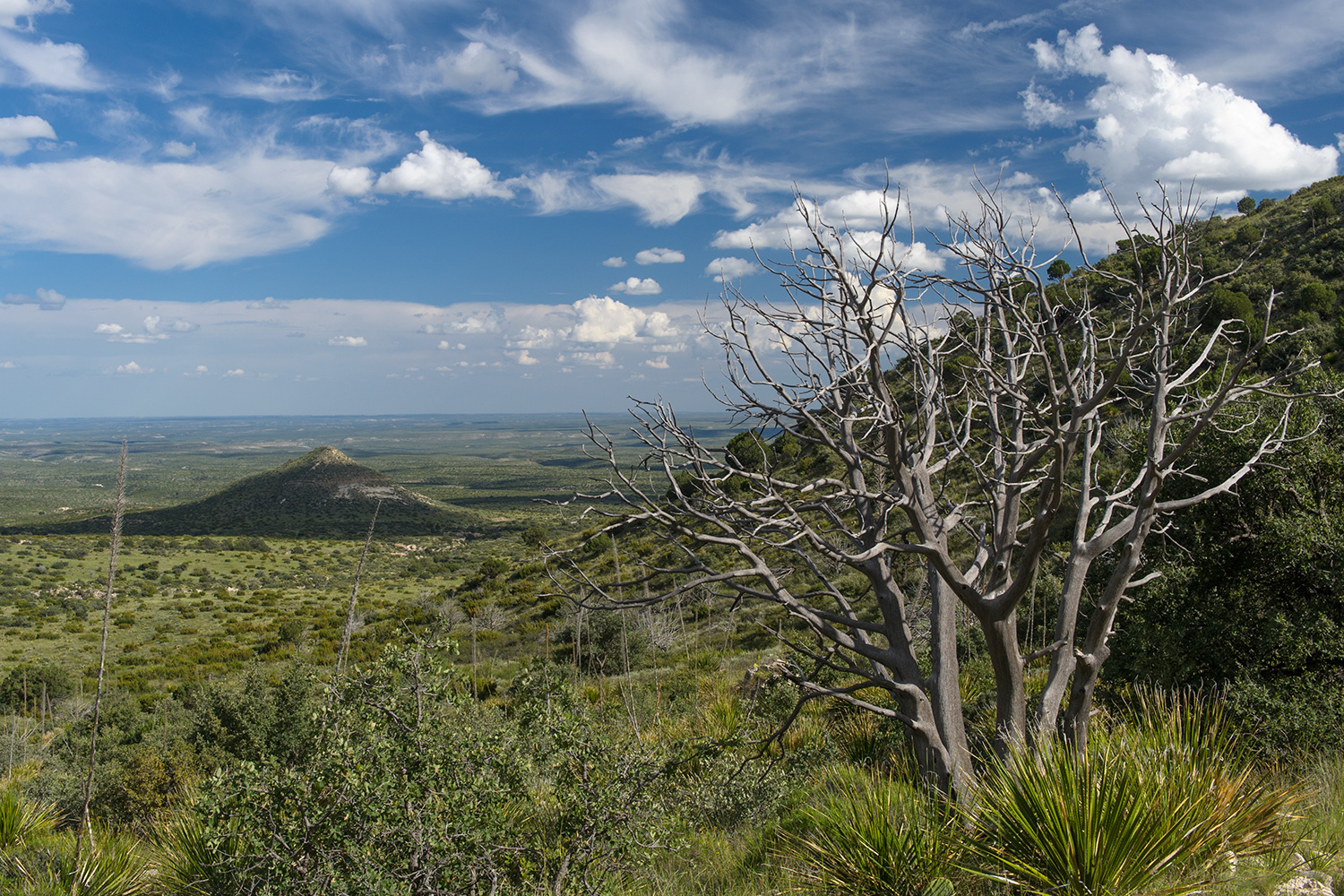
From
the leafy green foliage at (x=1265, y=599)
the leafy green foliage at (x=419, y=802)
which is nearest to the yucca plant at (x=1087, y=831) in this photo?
the leafy green foliage at (x=419, y=802)

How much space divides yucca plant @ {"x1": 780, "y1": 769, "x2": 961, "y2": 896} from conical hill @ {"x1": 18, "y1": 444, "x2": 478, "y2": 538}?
73.9 meters

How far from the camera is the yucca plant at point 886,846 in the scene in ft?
14.1

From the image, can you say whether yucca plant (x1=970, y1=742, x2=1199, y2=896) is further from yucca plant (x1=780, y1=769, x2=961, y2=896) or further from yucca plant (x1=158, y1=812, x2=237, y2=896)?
yucca plant (x1=158, y1=812, x2=237, y2=896)

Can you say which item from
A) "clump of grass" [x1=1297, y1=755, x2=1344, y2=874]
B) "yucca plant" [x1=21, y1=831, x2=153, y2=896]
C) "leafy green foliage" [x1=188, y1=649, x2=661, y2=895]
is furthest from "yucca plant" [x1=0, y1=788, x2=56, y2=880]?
"clump of grass" [x1=1297, y1=755, x2=1344, y2=874]

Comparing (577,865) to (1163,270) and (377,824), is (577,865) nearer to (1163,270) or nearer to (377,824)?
(377,824)

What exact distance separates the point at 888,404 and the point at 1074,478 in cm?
1409

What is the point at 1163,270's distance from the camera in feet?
16.0

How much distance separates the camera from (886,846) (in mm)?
4410

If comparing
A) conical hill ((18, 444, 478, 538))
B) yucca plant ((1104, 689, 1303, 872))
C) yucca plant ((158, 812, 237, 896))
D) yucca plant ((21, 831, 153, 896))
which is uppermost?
yucca plant ((1104, 689, 1303, 872))

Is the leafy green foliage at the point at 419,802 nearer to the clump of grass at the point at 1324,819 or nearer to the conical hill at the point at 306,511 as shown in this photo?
the clump of grass at the point at 1324,819

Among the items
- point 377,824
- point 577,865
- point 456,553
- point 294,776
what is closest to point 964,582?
point 577,865

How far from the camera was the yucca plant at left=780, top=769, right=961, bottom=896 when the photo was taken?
14.1 ft

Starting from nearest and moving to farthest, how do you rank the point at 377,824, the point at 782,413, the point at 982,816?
the point at 982,816 < the point at 377,824 < the point at 782,413

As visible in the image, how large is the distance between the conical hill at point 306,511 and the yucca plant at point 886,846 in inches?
2911
